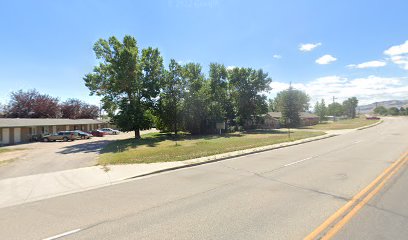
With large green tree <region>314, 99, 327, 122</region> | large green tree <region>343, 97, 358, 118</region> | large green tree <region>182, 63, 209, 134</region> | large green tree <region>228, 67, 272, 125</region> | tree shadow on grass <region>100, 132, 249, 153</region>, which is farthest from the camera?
large green tree <region>343, 97, 358, 118</region>

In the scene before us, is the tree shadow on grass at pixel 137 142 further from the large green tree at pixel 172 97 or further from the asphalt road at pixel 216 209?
the asphalt road at pixel 216 209

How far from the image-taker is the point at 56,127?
4306 cm

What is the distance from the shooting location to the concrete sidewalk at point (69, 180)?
326 inches

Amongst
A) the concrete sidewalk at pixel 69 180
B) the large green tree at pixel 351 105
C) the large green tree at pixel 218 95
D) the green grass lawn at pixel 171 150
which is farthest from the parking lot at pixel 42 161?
the large green tree at pixel 351 105

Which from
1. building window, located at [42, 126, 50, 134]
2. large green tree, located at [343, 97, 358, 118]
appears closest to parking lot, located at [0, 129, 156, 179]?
building window, located at [42, 126, 50, 134]

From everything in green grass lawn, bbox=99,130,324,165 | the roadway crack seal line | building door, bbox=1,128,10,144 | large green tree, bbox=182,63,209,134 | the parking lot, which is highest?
large green tree, bbox=182,63,209,134

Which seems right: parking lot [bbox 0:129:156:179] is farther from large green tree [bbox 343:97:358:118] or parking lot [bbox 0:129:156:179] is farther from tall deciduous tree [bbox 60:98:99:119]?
large green tree [bbox 343:97:358:118]

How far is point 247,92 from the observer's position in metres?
52.2

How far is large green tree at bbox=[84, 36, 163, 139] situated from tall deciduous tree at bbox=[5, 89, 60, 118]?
95.3ft

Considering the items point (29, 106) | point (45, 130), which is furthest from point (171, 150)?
point (29, 106)

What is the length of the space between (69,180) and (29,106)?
55.9 metres

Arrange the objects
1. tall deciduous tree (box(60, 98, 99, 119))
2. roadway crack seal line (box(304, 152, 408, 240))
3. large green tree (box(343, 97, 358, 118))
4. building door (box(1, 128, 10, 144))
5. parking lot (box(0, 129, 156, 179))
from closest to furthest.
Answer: roadway crack seal line (box(304, 152, 408, 240)) < parking lot (box(0, 129, 156, 179)) < building door (box(1, 128, 10, 144)) < tall deciduous tree (box(60, 98, 99, 119)) < large green tree (box(343, 97, 358, 118))

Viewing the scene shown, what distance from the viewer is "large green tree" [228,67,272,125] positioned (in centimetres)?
5181

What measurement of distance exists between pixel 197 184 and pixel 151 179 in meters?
2.26
